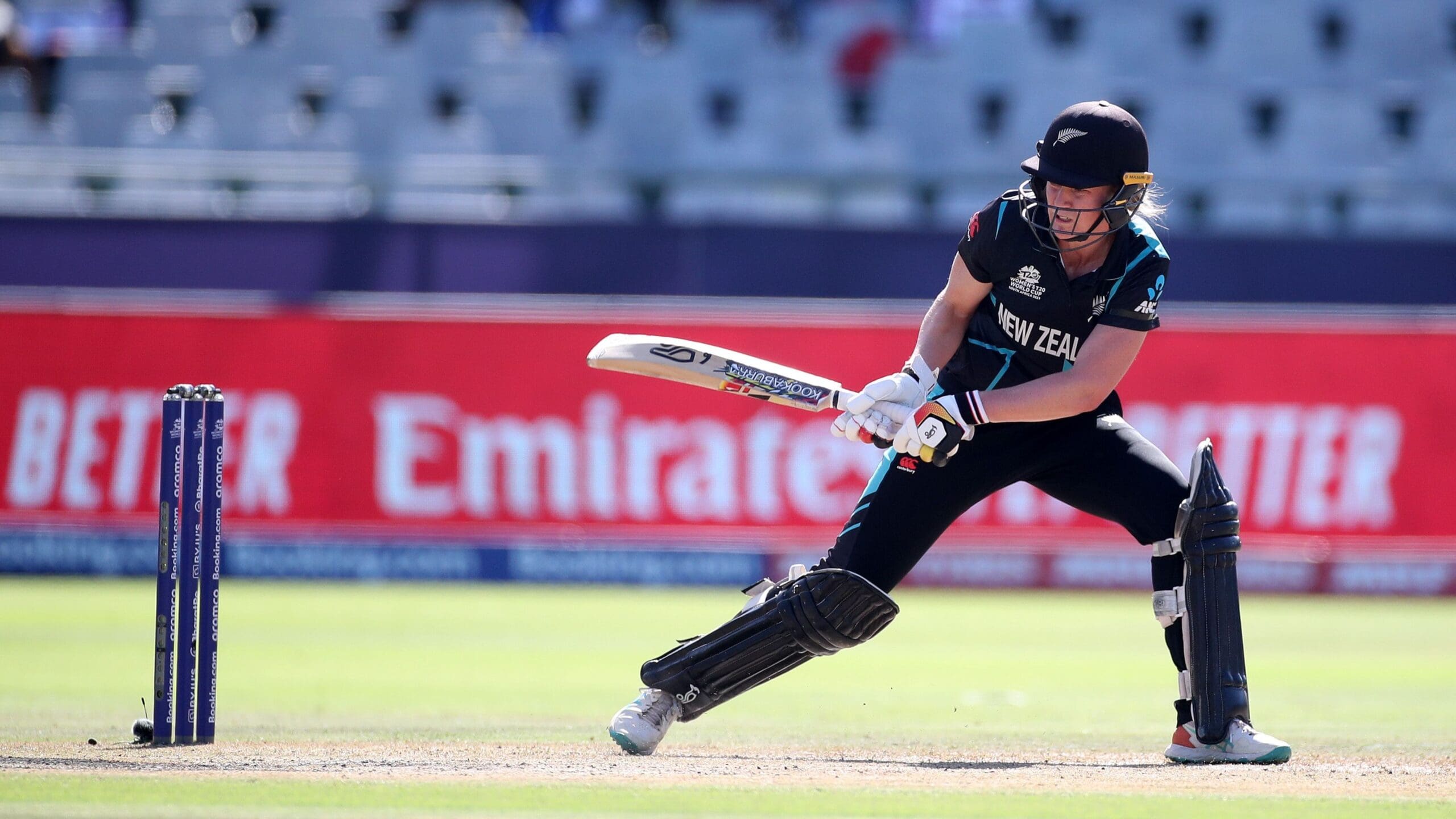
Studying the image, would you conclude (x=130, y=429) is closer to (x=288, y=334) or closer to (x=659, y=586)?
(x=288, y=334)

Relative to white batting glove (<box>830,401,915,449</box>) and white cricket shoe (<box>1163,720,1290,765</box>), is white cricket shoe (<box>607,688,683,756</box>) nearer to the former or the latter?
white batting glove (<box>830,401,915,449</box>)

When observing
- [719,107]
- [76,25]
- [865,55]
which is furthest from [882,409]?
[76,25]

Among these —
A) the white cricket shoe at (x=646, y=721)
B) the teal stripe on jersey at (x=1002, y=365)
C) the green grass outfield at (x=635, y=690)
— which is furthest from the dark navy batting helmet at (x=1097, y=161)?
the white cricket shoe at (x=646, y=721)

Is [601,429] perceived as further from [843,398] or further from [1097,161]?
[1097,161]

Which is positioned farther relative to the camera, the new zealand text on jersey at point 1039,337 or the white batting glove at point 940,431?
the new zealand text on jersey at point 1039,337

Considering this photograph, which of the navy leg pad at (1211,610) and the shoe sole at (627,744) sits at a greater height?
the navy leg pad at (1211,610)

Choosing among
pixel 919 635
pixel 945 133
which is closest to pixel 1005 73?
pixel 945 133

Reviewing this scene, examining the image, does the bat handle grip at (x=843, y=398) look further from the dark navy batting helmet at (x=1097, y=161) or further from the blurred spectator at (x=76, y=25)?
the blurred spectator at (x=76, y=25)

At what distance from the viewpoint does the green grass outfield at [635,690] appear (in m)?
4.12

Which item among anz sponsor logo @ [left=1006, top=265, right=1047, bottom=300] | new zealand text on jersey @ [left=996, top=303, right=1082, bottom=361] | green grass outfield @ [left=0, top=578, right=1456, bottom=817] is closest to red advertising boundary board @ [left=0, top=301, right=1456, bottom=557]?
green grass outfield @ [left=0, top=578, right=1456, bottom=817]

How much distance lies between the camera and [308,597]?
1118 cm

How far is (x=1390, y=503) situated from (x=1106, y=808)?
346 inches

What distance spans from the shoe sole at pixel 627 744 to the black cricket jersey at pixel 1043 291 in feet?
4.99

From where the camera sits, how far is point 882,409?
4.85 m
